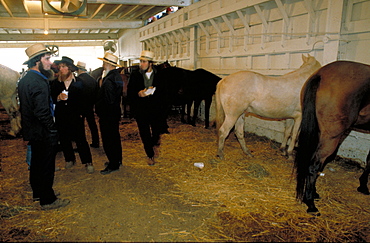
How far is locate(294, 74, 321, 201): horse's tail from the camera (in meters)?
3.18

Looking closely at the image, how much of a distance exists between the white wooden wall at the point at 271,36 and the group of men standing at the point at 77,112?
3.18 metres

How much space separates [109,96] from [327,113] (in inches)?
123

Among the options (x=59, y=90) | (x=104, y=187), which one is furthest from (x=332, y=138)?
(x=59, y=90)

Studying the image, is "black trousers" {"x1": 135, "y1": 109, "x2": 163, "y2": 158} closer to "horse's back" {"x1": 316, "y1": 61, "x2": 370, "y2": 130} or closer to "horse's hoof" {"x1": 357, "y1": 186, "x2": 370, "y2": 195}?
"horse's back" {"x1": 316, "y1": 61, "x2": 370, "y2": 130}

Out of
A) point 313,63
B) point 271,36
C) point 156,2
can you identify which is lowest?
point 313,63

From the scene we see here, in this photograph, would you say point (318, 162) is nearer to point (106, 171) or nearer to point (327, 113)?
point (327, 113)

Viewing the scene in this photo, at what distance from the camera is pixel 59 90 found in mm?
4074

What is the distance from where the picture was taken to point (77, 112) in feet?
13.3

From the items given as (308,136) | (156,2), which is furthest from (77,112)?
(156,2)

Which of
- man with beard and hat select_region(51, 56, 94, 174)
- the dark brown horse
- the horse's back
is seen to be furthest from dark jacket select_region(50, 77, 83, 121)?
the horse's back

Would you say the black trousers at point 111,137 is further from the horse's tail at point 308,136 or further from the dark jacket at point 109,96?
the horse's tail at point 308,136

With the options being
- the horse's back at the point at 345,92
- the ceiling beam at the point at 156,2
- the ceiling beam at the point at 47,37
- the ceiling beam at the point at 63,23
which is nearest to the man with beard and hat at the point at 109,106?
the horse's back at the point at 345,92

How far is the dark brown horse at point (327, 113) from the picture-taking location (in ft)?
9.94

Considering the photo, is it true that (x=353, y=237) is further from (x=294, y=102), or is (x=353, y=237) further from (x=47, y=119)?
(x=47, y=119)
